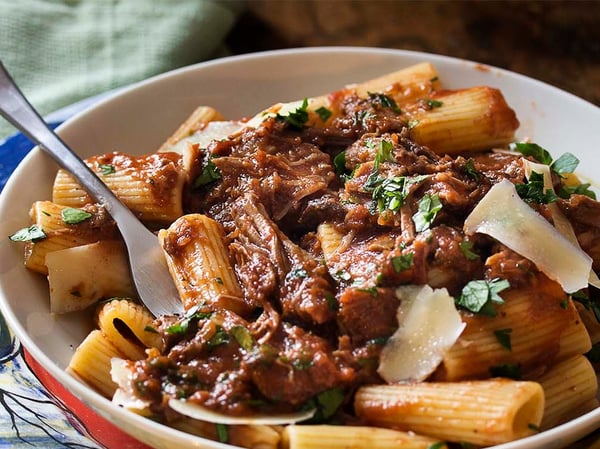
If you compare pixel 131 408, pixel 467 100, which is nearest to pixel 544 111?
pixel 467 100

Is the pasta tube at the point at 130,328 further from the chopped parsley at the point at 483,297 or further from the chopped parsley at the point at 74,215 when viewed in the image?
the chopped parsley at the point at 483,297

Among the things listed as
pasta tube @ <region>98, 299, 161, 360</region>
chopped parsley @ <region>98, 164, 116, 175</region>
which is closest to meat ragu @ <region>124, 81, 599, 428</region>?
pasta tube @ <region>98, 299, 161, 360</region>

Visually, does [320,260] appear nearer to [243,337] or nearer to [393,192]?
[393,192]

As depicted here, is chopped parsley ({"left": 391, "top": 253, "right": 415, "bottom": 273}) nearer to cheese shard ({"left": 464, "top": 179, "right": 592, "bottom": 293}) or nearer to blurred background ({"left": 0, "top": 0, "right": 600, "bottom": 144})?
cheese shard ({"left": 464, "top": 179, "right": 592, "bottom": 293})

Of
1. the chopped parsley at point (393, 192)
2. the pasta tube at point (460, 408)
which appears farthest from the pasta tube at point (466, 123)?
the pasta tube at point (460, 408)

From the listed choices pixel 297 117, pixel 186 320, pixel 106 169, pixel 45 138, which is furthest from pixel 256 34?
pixel 186 320

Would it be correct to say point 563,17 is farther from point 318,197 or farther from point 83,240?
point 83,240
